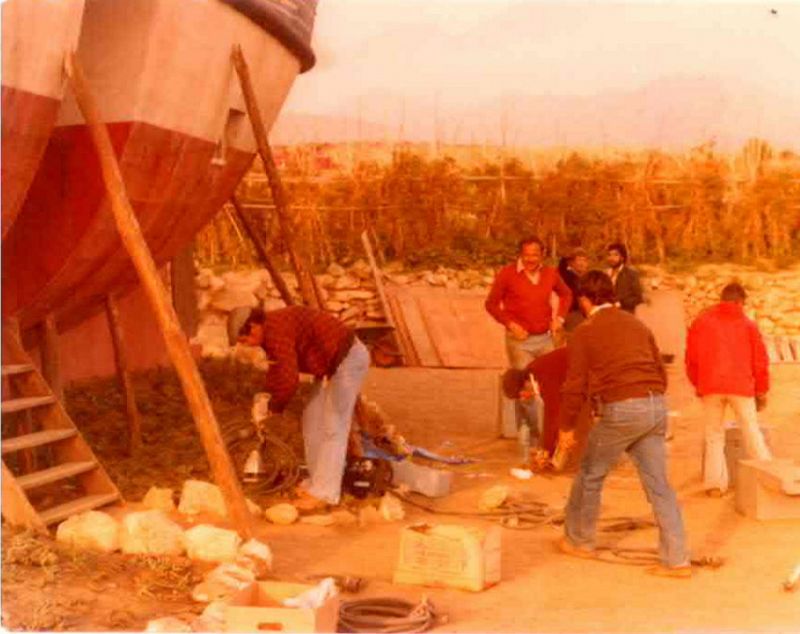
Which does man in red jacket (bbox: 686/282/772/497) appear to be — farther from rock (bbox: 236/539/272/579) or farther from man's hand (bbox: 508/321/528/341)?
rock (bbox: 236/539/272/579)

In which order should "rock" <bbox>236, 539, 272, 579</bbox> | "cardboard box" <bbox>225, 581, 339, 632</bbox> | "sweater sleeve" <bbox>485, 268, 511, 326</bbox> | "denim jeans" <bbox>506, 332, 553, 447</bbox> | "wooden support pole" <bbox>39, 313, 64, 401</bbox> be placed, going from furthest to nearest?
"sweater sleeve" <bbox>485, 268, 511, 326</bbox> < "denim jeans" <bbox>506, 332, 553, 447</bbox> < "wooden support pole" <bbox>39, 313, 64, 401</bbox> < "rock" <bbox>236, 539, 272, 579</bbox> < "cardboard box" <bbox>225, 581, 339, 632</bbox>

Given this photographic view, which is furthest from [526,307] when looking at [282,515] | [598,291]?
[598,291]

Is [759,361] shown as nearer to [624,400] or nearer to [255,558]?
[624,400]

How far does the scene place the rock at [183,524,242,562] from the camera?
6.52m

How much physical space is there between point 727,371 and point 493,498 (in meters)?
1.79

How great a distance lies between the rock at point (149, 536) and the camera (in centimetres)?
652

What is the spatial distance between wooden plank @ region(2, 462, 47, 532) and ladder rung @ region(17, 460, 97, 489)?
214 millimetres

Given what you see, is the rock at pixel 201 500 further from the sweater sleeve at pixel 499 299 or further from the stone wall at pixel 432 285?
the stone wall at pixel 432 285

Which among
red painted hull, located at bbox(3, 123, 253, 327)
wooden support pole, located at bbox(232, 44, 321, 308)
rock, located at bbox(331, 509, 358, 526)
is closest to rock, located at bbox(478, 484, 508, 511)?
rock, located at bbox(331, 509, 358, 526)

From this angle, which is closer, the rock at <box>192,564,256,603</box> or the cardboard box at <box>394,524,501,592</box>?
the rock at <box>192,564,256,603</box>

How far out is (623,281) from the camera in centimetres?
1076

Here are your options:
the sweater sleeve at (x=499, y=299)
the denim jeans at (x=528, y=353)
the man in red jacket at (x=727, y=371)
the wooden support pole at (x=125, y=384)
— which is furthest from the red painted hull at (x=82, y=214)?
the man in red jacket at (x=727, y=371)

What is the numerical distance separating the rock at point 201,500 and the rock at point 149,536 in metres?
1.05

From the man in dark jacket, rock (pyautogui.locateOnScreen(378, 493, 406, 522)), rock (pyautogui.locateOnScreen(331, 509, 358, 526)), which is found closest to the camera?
rock (pyautogui.locateOnScreen(331, 509, 358, 526))
